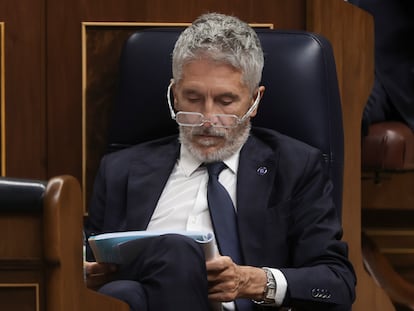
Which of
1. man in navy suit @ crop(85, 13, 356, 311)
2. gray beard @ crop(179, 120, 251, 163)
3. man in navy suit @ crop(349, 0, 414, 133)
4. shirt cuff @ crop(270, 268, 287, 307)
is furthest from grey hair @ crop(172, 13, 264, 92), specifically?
man in navy suit @ crop(349, 0, 414, 133)

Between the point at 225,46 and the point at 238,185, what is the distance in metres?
0.32

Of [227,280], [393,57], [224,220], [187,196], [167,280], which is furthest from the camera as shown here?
[393,57]

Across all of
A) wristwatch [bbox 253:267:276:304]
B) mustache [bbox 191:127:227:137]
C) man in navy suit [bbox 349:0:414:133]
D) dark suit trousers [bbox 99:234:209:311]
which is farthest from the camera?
man in navy suit [bbox 349:0:414:133]

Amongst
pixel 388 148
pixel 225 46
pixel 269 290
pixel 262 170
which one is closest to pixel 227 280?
pixel 269 290

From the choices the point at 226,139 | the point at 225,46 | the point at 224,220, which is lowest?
the point at 224,220

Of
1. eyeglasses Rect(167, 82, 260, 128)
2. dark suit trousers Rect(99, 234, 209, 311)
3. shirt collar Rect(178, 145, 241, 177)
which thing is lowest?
dark suit trousers Rect(99, 234, 209, 311)

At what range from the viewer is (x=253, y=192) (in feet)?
8.03

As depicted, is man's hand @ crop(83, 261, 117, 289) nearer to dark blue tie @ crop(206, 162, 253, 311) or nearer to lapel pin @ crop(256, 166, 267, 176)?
dark blue tie @ crop(206, 162, 253, 311)

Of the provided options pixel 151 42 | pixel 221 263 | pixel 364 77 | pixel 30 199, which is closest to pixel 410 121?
pixel 364 77

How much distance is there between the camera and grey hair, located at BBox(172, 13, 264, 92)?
2502 millimetres

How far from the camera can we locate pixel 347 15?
2926 mm

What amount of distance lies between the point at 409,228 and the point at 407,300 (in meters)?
0.67

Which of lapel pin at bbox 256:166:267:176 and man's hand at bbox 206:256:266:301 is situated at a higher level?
lapel pin at bbox 256:166:267:176

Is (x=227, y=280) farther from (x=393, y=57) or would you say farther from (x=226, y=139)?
(x=393, y=57)
